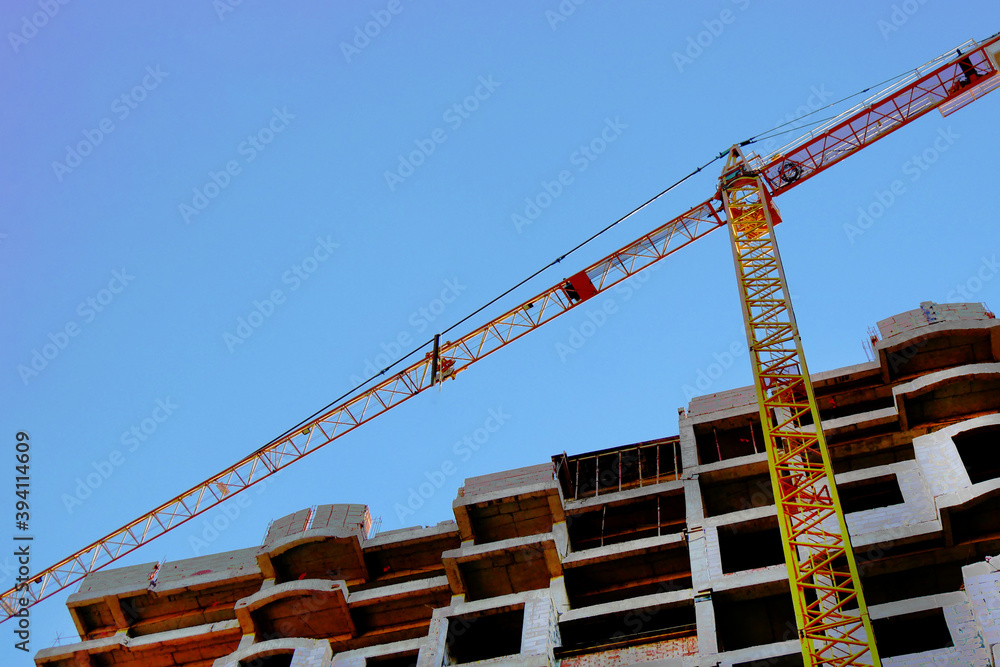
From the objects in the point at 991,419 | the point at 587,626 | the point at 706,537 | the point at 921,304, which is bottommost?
the point at 587,626

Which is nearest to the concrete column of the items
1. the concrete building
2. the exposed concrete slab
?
the concrete building

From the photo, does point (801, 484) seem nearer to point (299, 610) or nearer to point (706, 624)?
point (706, 624)

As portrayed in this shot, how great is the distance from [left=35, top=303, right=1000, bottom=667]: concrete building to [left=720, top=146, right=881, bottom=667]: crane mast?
1086 millimetres

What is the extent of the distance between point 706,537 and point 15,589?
4040 centimetres

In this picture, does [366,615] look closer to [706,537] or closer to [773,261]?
[706,537]

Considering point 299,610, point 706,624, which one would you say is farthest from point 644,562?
point 299,610

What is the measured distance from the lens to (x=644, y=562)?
40281 mm

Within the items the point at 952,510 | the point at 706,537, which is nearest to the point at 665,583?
the point at 706,537

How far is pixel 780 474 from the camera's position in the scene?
3694 cm

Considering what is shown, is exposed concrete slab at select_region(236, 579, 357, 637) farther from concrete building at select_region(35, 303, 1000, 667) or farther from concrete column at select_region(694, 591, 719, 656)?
concrete column at select_region(694, 591, 719, 656)

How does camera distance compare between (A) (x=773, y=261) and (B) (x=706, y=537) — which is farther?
(A) (x=773, y=261)

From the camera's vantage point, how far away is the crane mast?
31.2m

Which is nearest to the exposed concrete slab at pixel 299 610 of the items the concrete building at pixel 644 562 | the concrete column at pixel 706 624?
the concrete building at pixel 644 562

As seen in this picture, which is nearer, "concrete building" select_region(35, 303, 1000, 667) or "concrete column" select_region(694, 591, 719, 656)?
"concrete column" select_region(694, 591, 719, 656)
